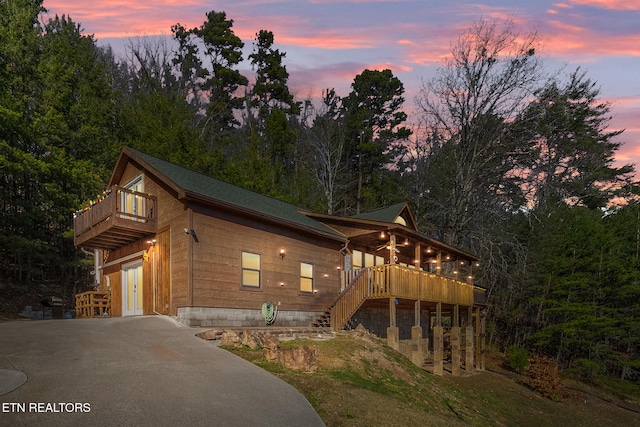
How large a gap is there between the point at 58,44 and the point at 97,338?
2831 centimetres

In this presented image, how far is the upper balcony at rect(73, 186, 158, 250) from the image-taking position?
16375mm

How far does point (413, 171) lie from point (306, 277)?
105 feet

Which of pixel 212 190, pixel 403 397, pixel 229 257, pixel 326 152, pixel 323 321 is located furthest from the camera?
pixel 326 152

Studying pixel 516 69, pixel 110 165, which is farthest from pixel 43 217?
pixel 516 69

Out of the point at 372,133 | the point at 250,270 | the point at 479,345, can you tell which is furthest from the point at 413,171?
the point at 250,270

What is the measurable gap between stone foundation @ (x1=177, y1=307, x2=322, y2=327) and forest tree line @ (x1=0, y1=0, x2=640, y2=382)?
16.5m

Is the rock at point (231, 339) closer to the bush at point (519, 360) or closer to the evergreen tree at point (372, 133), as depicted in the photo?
the bush at point (519, 360)

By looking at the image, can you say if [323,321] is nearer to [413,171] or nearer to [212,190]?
[212,190]

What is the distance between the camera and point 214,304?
1578 cm

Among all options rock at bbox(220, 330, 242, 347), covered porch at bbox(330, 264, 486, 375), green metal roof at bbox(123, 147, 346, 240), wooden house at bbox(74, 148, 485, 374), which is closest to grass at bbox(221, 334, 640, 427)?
rock at bbox(220, 330, 242, 347)

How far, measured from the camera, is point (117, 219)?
1627 centimetres

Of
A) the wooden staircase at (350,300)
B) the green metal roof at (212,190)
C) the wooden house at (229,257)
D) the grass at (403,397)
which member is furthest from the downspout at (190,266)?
the wooden staircase at (350,300)

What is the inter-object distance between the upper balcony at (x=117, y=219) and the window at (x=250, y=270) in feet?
12.1

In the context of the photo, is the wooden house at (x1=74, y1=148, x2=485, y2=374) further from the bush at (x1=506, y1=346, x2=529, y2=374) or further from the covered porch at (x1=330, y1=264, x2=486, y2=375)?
the bush at (x1=506, y1=346, x2=529, y2=374)
